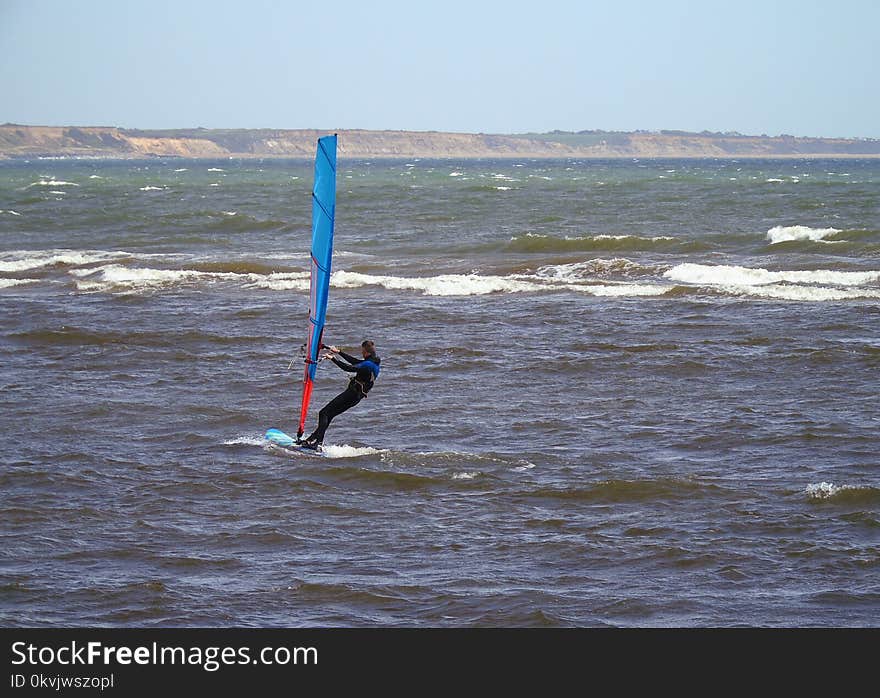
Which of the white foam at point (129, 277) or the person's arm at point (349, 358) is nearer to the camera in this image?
the person's arm at point (349, 358)

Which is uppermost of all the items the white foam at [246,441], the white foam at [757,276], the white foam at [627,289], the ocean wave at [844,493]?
the white foam at [757,276]

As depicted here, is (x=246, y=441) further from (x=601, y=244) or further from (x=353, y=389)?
(x=601, y=244)

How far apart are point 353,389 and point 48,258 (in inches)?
798

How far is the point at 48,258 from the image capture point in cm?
2970

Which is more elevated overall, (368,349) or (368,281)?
(368,349)

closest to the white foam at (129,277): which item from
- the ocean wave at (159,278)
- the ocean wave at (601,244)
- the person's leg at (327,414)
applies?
the ocean wave at (159,278)

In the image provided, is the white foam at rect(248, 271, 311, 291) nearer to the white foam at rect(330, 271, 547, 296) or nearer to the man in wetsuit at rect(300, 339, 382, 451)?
the white foam at rect(330, 271, 547, 296)

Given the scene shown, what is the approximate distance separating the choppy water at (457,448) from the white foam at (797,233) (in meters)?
3.52

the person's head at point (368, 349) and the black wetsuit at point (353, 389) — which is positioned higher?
the person's head at point (368, 349)

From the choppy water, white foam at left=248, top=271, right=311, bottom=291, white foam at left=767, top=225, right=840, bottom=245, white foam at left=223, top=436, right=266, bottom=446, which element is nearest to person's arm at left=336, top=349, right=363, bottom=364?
the choppy water

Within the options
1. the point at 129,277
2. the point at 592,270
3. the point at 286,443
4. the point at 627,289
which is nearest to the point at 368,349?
the point at 286,443

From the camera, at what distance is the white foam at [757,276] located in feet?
78.1

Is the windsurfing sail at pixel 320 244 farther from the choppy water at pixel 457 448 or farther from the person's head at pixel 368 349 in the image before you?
the choppy water at pixel 457 448

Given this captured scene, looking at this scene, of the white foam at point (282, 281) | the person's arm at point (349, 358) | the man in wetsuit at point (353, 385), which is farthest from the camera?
the white foam at point (282, 281)
